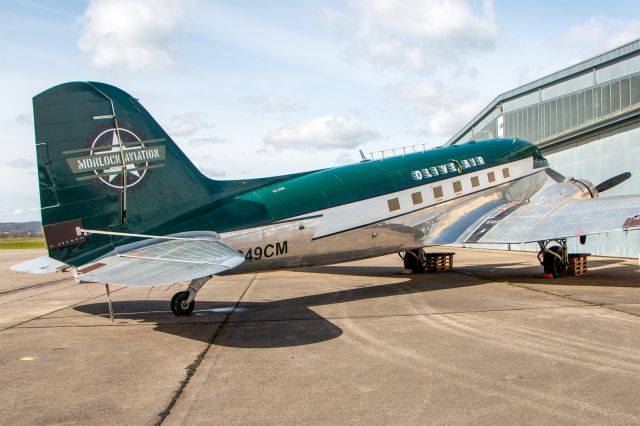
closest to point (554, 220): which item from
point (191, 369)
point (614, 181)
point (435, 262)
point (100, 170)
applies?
point (614, 181)

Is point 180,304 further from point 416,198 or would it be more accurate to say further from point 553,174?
point 553,174

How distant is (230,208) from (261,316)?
2.48 metres

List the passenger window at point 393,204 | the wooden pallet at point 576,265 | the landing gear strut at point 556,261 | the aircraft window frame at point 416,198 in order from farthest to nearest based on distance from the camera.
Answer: the wooden pallet at point 576,265, the landing gear strut at point 556,261, the aircraft window frame at point 416,198, the passenger window at point 393,204

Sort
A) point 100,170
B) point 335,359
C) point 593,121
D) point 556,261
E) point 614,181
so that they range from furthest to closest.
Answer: point 593,121
point 614,181
point 556,261
point 100,170
point 335,359

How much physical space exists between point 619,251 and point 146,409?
2565 cm

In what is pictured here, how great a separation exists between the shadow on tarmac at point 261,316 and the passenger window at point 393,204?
7.65 feet

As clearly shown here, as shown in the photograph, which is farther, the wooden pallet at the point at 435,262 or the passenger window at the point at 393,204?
the wooden pallet at the point at 435,262

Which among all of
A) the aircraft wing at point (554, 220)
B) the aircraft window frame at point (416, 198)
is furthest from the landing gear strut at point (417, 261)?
the aircraft window frame at point (416, 198)

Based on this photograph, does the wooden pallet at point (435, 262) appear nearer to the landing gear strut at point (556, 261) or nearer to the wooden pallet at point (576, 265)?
the landing gear strut at point (556, 261)

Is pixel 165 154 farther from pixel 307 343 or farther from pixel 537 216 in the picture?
pixel 537 216

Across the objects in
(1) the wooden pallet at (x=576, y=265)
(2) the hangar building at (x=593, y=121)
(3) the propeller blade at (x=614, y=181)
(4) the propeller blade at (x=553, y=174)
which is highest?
(2) the hangar building at (x=593, y=121)

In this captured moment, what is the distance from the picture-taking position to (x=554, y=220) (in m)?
15.9

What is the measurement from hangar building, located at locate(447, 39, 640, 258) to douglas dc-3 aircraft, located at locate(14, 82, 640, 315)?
7.98 meters

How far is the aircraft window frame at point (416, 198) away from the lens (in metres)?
16.3
